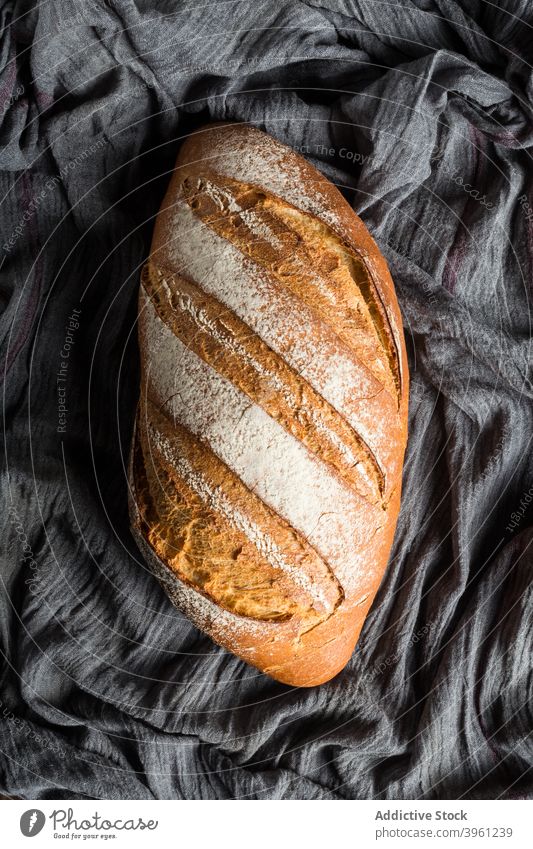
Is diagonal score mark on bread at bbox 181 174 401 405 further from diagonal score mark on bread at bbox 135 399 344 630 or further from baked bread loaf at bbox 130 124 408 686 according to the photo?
diagonal score mark on bread at bbox 135 399 344 630

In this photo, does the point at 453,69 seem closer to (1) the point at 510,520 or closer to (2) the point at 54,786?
(1) the point at 510,520

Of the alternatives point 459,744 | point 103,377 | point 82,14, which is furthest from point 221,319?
point 459,744

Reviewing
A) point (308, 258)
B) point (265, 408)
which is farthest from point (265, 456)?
point (308, 258)

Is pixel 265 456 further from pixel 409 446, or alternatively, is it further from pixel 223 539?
pixel 409 446

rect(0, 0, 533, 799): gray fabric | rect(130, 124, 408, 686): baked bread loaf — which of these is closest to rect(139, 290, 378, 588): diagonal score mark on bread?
rect(130, 124, 408, 686): baked bread loaf

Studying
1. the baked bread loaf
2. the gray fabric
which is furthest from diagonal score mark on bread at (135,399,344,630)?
the gray fabric

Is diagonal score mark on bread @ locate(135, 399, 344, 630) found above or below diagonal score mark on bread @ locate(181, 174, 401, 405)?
below
